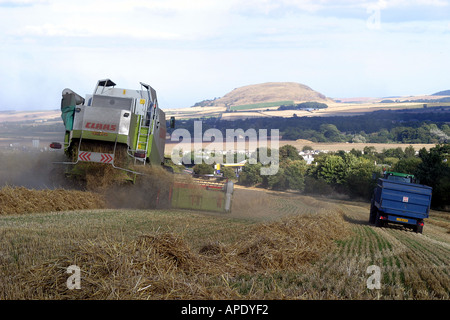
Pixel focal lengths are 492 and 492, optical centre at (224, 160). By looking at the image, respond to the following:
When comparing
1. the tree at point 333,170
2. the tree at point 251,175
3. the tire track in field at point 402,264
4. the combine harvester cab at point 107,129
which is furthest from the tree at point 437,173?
the combine harvester cab at point 107,129

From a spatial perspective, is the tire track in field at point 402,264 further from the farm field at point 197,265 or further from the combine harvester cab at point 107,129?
the combine harvester cab at point 107,129

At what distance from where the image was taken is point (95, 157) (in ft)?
53.0

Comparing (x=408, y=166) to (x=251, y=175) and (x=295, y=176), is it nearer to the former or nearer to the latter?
(x=295, y=176)

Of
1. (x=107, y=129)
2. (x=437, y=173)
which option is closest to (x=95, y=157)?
(x=107, y=129)

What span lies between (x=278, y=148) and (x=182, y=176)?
2659 inches

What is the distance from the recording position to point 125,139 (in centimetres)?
1616

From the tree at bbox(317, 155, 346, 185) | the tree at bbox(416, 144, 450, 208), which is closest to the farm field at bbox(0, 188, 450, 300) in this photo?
the tree at bbox(416, 144, 450, 208)

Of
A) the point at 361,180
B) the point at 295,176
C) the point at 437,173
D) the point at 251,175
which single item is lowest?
the point at 251,175

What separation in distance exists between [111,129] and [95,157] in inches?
42.3

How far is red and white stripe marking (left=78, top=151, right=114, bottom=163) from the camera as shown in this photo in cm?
1614

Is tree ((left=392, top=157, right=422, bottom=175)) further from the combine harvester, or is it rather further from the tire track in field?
the combine harvester

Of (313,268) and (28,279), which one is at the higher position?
(28,279)
